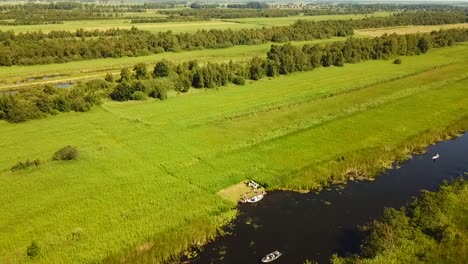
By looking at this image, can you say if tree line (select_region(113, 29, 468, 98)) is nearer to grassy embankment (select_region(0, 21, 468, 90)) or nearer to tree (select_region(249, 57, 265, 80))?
tree (select_region(249, 57, 265, 80))

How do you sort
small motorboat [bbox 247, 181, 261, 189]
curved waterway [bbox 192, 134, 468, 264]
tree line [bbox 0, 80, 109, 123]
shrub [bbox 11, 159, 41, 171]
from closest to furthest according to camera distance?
1. curved waterway [bbox 192, 134, 468, 264]
2. small motorboat [bbox 247, 181, 261, 189]
3. shrub [bbox 11, 159, 41, 171]
4. tree line [bbox 0, 80, 109, 123]

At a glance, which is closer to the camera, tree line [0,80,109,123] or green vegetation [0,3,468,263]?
green vegetation [0,3,468,263]

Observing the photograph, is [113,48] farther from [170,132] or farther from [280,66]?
[170,132]

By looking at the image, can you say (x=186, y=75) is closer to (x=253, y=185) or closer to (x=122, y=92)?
(x=122, y=92)

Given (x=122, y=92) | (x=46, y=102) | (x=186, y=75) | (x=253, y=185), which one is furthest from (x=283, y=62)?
(x=253, y=185)

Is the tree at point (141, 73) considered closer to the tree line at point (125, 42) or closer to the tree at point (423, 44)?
the tree line at point (125, 42)

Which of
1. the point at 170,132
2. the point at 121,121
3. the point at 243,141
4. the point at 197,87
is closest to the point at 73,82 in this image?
the point at 197,87

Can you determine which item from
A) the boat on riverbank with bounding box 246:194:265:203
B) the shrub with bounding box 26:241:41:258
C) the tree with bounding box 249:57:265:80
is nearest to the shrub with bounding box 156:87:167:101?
the tree with bounding box 249:57:265:80
